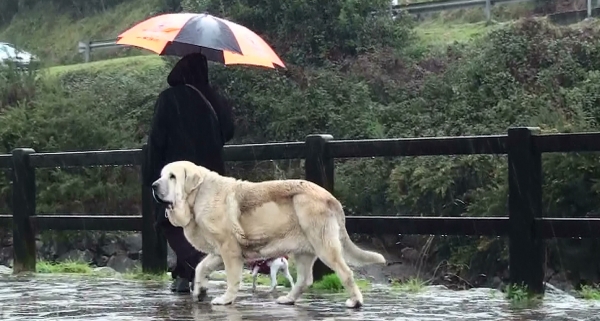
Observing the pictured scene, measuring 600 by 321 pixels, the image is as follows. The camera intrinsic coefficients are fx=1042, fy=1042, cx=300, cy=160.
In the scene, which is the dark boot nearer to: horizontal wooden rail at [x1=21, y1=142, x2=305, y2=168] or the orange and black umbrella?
horizontal wooden rail at [x1=21, y1=142, x2=305, y2=168]

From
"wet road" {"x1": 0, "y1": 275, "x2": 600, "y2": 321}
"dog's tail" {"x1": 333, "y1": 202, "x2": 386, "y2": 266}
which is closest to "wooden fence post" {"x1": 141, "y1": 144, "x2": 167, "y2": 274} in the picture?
"wet road" {"x1": 0, "y1": 275, "x2": 600, "y2": 321}

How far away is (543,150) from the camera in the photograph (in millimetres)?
8336

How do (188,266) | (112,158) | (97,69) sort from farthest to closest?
(97,69)
(112,158)
(188,266)

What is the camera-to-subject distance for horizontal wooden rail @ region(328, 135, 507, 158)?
8.53 metres

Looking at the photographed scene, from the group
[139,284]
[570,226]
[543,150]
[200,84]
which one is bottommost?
[139,284]

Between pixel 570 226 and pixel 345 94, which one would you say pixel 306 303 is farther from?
pixel 345 94

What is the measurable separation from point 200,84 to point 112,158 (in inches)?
99.3

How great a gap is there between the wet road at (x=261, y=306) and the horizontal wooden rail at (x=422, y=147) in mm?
1209

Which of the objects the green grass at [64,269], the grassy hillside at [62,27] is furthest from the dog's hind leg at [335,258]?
the grassy hillside at [62,27]

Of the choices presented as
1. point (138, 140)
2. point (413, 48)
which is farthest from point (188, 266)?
point (413, 48)

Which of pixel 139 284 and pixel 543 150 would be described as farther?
pixel 139 284

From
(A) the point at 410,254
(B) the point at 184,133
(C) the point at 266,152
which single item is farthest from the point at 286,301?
(A) the point at 410,254

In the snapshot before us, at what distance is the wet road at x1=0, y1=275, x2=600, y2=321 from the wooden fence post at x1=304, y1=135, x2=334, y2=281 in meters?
0.57

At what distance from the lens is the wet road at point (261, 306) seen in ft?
23.7
